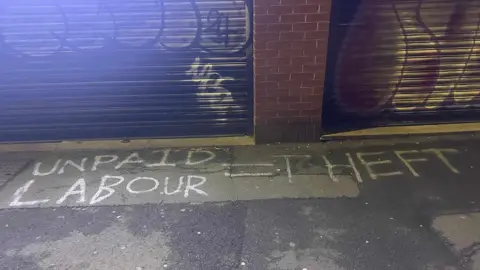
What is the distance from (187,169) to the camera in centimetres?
418

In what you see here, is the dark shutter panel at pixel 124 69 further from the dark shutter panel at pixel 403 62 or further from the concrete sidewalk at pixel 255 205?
the dark shutter panel at pixel 403 62

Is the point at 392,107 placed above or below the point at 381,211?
above

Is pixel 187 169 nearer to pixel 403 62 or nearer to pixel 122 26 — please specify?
pixel 122 26

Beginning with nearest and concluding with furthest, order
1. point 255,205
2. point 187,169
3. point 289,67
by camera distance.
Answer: point 255,205 < point 187,169 < point 289,67

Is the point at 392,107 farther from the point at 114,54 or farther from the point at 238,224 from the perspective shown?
the point at 114,54

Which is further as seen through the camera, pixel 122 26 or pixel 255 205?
pixel 122 26

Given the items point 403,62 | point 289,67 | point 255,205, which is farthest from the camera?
point 403,62

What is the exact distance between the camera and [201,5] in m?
4.40

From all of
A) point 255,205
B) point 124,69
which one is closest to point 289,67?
point 255,205

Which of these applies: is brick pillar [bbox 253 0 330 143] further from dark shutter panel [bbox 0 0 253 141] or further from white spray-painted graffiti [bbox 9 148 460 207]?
white spray-painted graffiti [bbox 9 148 460 207]

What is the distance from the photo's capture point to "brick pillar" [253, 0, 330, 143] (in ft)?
13.7

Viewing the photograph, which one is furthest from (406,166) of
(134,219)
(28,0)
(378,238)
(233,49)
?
(28,0)

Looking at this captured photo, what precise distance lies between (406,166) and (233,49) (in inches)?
88.1

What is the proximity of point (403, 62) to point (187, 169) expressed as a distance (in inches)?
112
